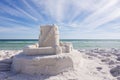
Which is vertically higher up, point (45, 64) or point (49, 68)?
point (45, 64)

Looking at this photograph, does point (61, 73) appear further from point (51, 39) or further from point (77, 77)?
point (51, 39)

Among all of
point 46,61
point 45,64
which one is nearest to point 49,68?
point 45,64

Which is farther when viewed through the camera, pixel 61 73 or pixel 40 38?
pixel 40 38

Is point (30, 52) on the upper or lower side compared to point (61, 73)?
upper

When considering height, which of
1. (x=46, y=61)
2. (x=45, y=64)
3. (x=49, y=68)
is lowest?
(x=49, y=68)

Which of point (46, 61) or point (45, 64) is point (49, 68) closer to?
point (45, 64)

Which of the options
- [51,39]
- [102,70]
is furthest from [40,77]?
[102,70]

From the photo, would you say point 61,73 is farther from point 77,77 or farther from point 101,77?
point 101,77

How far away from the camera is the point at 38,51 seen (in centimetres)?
1220

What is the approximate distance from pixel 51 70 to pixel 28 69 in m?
1.43

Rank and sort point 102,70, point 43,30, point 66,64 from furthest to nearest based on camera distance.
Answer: point 43,30, point 102,70, point 66,64

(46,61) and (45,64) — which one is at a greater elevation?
(46,61)

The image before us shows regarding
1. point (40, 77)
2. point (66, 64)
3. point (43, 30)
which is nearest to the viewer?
point (40, 77)

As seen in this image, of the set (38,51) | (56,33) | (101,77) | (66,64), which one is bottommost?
(101,77)
